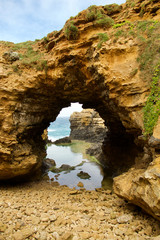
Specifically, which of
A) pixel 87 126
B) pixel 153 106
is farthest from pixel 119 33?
pixel 87 126

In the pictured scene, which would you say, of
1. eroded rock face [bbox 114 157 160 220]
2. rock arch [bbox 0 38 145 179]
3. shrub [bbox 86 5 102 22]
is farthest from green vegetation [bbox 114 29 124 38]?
eroded rock face [bbox 114 157 160 220]

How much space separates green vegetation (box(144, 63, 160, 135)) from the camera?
4756 mm

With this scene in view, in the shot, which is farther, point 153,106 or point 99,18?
point 99,18

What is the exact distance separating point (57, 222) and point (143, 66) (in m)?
6.95

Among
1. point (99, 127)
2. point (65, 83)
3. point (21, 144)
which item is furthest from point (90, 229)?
point (99, 127)

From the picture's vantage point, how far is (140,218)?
4.59 m

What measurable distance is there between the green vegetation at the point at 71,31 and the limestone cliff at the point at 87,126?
2480cm

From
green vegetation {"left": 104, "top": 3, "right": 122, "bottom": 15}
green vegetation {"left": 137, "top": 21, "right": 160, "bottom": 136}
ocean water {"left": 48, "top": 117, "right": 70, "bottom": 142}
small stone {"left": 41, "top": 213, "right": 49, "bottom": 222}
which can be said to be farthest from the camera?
ocean water {"left": 48, "top": 117, "right": 70, "bottom": 142}

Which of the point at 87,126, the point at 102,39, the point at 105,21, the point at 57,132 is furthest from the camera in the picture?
the point at 57,132

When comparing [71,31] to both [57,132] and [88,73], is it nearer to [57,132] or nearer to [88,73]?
[88,73]

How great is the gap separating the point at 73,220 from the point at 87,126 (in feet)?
104

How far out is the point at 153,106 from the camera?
198 inches

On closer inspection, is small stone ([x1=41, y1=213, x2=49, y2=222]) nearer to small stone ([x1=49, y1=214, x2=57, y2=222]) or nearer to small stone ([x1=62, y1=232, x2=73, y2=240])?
small stone ([x1=49, y1=214, x2=57, y2=222])

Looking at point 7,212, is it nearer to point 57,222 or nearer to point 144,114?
point 57,222
